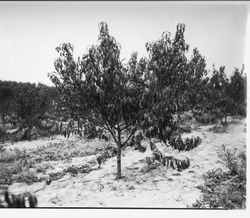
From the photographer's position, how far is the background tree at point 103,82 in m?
5.14

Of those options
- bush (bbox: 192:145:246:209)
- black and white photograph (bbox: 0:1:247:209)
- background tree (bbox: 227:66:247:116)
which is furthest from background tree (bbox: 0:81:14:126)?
bush (bbox: 192:145:246:209)

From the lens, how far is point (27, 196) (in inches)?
217

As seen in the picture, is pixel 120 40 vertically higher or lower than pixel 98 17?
lower

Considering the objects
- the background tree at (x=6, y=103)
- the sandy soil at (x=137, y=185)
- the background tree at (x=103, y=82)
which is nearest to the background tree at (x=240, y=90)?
the sandy soil at (x=137, y=185)

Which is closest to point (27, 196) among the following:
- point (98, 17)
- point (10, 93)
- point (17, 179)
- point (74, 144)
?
point (17, 179)

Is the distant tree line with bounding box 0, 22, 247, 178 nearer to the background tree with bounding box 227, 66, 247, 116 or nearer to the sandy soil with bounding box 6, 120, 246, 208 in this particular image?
the background tree with bounding box 227, 66, 247, 116

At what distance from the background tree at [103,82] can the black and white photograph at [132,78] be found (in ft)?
0.06

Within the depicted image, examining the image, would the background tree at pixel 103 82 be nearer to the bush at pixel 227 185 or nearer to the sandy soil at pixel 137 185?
the sandy soil at pixel 137 185

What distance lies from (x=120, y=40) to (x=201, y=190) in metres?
3.37

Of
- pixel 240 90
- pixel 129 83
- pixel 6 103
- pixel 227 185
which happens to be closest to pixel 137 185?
pixel 227 185

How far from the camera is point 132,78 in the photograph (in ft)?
17.0

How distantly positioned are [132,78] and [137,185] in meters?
2.16
